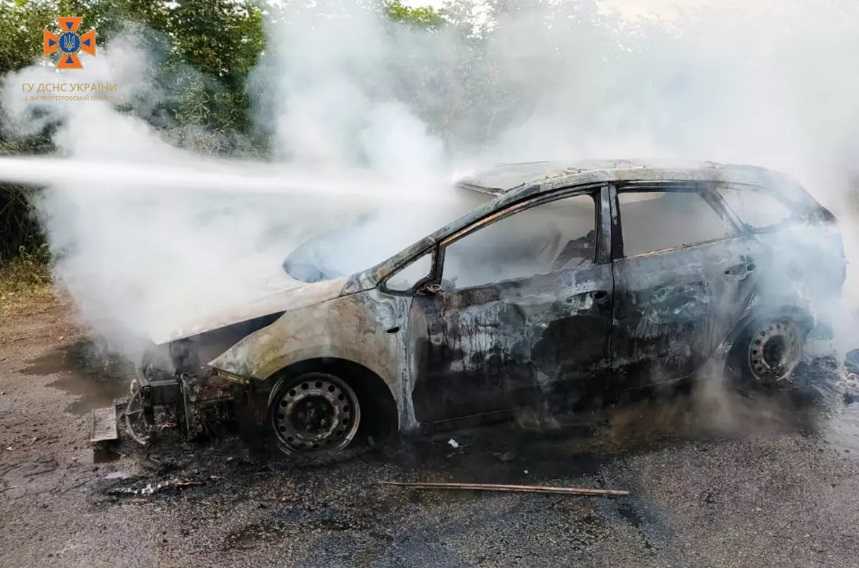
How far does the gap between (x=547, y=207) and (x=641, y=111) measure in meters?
6.25

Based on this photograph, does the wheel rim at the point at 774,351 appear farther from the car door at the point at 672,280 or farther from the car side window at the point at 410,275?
the car side window at the point at 410,275

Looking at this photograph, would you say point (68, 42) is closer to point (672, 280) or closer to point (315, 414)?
point (315, 414)

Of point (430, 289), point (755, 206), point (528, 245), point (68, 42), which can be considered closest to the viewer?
point (430, 289)

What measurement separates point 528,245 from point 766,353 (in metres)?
1.89

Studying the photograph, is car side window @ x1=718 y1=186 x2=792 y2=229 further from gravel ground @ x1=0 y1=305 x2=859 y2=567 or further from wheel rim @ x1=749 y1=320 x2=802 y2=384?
gravel ground @ x1=0 y1=305 x2=859 y2=567

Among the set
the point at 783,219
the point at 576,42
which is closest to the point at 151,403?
the point at 783,219

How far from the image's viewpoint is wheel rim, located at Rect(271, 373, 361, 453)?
11.3 feet

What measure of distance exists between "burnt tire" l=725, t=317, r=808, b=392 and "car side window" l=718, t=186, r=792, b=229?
671 mm

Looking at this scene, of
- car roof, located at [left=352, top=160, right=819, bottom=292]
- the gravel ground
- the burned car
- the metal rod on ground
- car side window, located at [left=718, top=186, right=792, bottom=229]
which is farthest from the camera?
car side window, located at [left=718, top=186, right=792, bottom=229]

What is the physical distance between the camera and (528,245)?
12.9 ft

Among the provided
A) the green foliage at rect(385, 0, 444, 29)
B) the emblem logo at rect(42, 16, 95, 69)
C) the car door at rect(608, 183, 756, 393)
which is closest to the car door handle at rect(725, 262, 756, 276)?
the car door at rect(608, 183, 756, 393)

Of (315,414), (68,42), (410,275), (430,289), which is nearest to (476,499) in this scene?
(315,414)

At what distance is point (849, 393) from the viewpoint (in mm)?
4477

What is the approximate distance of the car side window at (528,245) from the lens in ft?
12.0
